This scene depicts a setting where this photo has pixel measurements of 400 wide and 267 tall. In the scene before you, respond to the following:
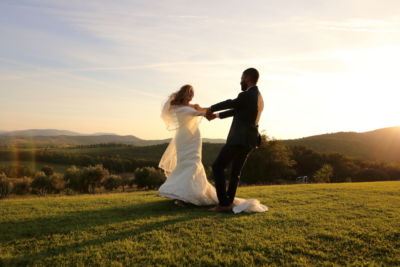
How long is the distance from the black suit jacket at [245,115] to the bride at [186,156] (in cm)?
99

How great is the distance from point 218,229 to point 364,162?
59.0 metres

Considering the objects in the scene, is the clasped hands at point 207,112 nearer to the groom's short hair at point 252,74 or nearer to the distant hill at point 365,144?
the groom's short hair at point 252,74

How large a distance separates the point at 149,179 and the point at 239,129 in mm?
30430

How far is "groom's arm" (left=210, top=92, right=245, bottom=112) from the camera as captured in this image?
6.59 metres

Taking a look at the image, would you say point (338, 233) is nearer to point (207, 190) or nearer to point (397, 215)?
point (397, 215)

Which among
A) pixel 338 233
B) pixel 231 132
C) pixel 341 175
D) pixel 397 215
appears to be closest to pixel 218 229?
pixel 338 233

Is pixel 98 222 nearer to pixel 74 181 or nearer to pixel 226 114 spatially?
pixel 226 114

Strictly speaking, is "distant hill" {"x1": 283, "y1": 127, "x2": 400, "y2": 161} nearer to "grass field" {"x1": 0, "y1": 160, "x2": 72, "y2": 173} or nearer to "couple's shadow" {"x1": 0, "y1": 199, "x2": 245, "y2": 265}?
"grass field" {"x1": 0, "y1": 160, "x2": 72, "y2": 173}

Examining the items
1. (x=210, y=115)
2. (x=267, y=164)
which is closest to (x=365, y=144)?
(x=267, y=164)

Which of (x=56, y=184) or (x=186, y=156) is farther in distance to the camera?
(x=56, y=184)

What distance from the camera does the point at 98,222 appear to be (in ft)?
18.4

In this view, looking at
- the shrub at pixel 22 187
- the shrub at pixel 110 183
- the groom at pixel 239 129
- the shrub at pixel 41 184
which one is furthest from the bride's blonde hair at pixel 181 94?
the shrub at pixel 110 183

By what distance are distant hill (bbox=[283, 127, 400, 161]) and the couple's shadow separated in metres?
74.7

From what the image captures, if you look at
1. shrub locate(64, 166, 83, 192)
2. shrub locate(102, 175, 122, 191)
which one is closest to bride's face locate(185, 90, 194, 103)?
shrub locate(64, 166, 83, 192)
